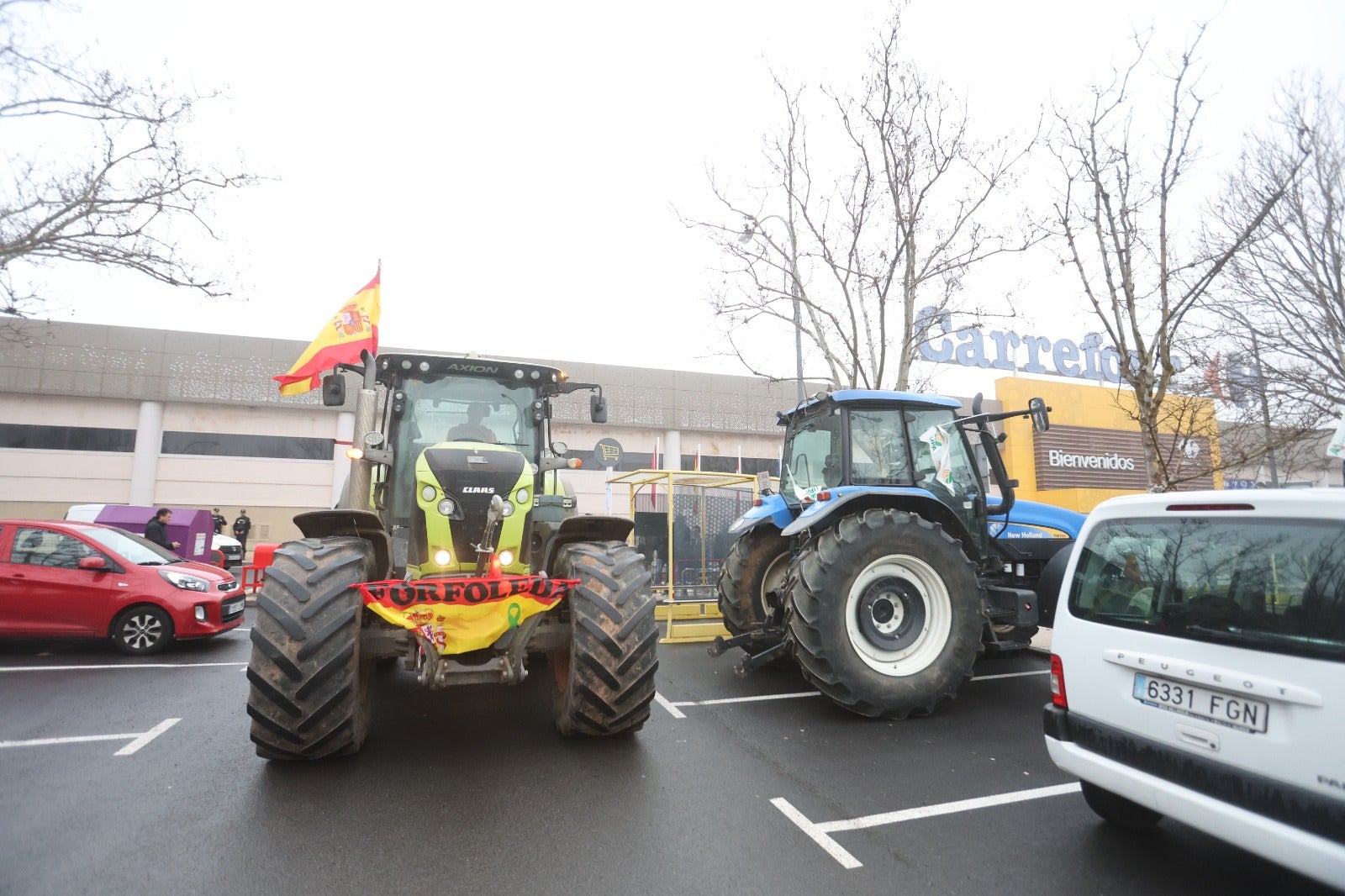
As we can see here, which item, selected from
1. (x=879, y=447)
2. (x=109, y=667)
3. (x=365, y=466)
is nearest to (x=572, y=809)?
(x=365, y=466)

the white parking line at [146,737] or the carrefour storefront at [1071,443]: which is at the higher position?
the carrefour storefront at [1071,443]

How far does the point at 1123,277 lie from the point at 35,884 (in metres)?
9.96

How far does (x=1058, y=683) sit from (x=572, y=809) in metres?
2.44

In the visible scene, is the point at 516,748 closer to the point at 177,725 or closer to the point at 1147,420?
the point at 177,725

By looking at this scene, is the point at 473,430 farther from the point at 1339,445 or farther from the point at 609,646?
the point at 1339,445

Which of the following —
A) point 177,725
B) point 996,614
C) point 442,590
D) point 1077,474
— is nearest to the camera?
point 442,590

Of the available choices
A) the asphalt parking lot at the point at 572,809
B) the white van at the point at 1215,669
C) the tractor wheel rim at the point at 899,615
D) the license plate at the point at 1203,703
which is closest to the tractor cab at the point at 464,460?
the asphalt parking lot at the point at 572,809

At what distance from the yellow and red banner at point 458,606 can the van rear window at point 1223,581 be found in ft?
9.51

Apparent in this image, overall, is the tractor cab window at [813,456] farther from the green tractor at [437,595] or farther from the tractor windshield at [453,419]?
the tractor windshield at [453,419]

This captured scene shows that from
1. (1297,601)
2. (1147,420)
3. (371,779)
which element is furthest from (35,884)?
(1147,420)

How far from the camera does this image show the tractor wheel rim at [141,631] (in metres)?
7.20

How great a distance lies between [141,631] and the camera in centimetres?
726

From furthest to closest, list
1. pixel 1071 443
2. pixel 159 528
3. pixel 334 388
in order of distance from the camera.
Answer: pixel 1071 443 < pixel 159 528 < pixel 334 388

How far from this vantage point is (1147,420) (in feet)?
24.0
